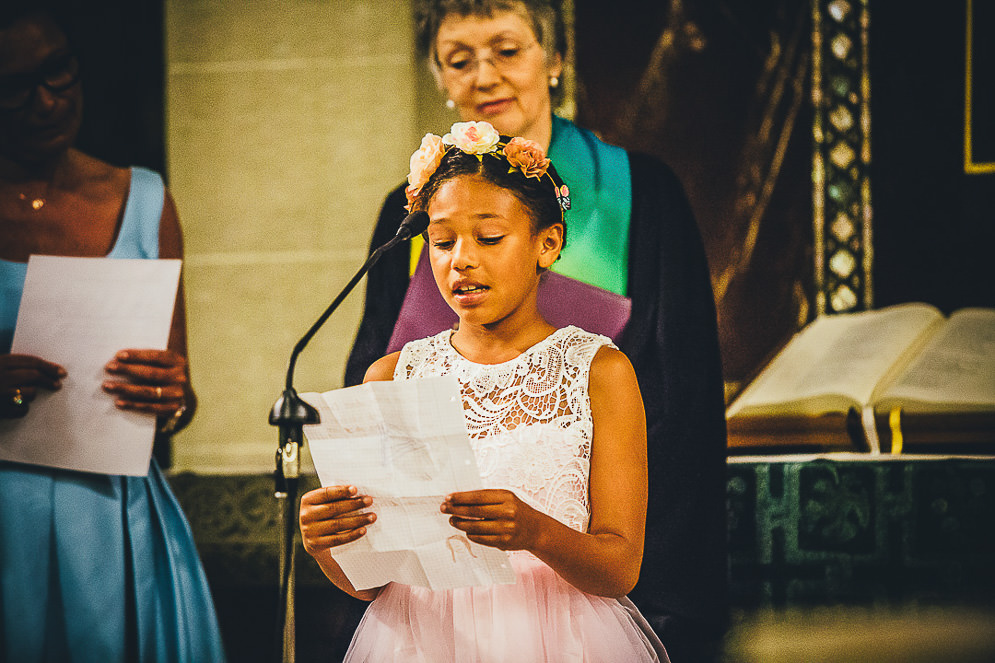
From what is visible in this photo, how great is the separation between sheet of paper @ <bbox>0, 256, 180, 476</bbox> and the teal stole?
2.82 feet

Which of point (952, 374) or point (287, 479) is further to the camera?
point (952, 374)

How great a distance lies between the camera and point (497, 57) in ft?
6.76

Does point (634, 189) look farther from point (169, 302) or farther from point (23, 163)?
point (23, 163)

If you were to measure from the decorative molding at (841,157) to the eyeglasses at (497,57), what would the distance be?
1365 millimetres

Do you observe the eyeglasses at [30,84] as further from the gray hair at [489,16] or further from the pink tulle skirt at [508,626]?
the pink tulle skirt at [508,626]

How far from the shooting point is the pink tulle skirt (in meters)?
1.37

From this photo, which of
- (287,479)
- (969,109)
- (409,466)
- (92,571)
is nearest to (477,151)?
(409,466)

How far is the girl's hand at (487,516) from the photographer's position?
4.06ft

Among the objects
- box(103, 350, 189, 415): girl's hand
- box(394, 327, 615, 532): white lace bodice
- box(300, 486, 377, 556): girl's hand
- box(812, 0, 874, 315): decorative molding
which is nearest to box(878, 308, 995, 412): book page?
box(812, 0, 874, 315): decorative molding

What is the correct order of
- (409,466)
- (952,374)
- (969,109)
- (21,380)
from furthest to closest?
(969,109), (952,374), (21,380), (409,466)

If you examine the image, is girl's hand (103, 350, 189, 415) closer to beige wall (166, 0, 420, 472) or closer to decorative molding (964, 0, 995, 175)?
beige wall (166, 0, 420, 472)

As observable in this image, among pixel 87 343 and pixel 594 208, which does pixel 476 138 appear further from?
pixel 87 343

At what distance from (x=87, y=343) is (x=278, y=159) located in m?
1.51

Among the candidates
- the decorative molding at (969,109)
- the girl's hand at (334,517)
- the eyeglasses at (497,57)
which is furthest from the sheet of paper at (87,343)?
the decorative molding at (969,109)
